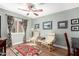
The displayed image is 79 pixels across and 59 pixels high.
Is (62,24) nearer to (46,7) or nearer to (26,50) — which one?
(46,7)

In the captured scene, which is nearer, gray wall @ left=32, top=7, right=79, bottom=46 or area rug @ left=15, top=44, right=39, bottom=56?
gray wall @ left=32, top=7, right=79, bottom=46

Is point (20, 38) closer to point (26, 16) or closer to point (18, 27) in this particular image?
point (18, 27)

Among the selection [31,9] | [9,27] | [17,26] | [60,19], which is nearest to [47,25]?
[60,19]

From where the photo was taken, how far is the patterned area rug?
1.86m

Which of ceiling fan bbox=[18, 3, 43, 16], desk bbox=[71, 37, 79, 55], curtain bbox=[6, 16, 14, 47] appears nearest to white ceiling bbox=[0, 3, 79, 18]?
ceiling fan bbox=[18, 3, 43, 16]

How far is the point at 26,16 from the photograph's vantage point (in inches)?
73.7

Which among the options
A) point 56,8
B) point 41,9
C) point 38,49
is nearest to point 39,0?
point 41,9

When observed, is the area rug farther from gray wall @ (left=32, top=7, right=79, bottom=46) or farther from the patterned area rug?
gray wall @ (left=32, top=7, right=79, bottom=46)

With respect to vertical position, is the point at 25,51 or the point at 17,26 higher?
the point at 17,26

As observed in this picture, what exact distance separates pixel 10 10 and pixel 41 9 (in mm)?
593

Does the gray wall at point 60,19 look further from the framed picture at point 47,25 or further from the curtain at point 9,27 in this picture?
the curtain at point 9,27

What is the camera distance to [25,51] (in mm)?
1874

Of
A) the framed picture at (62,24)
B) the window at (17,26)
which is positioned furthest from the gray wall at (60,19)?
the window at (17,26)

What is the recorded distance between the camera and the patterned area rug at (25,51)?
73.2 inches
